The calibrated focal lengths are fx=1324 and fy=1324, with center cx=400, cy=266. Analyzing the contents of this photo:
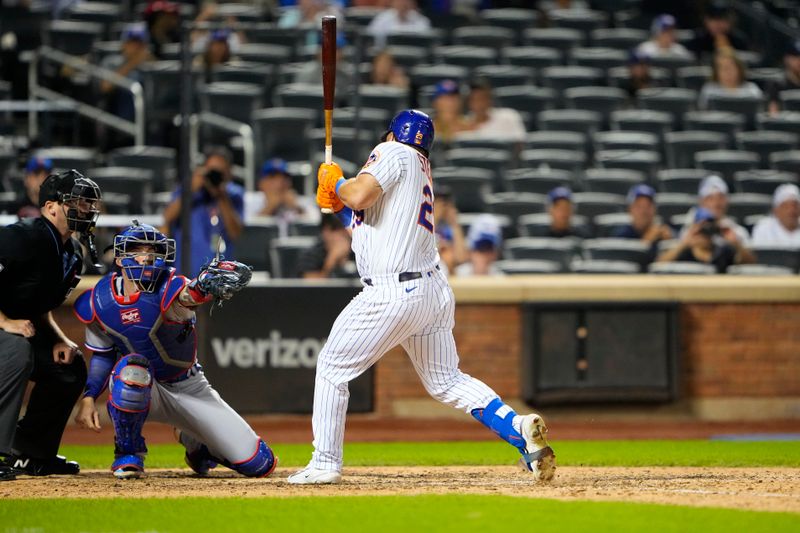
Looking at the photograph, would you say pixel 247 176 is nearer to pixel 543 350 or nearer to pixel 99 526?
pixel 543 350

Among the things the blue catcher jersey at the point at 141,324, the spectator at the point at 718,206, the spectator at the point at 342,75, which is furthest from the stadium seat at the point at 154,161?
the blue catcher jersey at the point at 141,324

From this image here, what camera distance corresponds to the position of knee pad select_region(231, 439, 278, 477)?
22.7ft

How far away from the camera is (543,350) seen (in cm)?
1069

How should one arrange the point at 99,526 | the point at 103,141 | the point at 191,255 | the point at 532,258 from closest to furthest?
1. the point at 99,526
2. the point at 191,255
3. the point at 532,258
4. the point at 103,141

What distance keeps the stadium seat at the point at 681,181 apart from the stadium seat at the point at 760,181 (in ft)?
1.45

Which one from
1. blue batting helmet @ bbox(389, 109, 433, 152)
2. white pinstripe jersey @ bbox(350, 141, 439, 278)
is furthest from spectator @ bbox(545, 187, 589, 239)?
white pinstripe jersey @ bbox(350, 141, 439, 278)

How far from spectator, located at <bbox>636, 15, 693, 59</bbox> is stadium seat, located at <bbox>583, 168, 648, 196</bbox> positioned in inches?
100

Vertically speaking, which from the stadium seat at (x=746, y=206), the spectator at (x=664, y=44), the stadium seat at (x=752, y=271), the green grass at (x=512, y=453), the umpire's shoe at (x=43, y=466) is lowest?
the green grass at (x=512, y=453)

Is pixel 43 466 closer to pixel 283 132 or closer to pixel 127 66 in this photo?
pixel 283 132

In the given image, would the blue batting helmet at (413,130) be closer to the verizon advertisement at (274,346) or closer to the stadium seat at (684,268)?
the verizon advertisement at (274,346)

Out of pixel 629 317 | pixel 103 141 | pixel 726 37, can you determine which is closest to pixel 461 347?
pixel 629 317

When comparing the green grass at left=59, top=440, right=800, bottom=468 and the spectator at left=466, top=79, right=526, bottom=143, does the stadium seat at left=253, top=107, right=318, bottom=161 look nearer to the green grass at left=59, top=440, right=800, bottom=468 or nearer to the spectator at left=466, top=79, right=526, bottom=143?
the spectator at left=466, top=79, right=526, bottom=143

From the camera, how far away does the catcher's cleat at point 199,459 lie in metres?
7.09

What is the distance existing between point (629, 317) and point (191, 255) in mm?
3559
